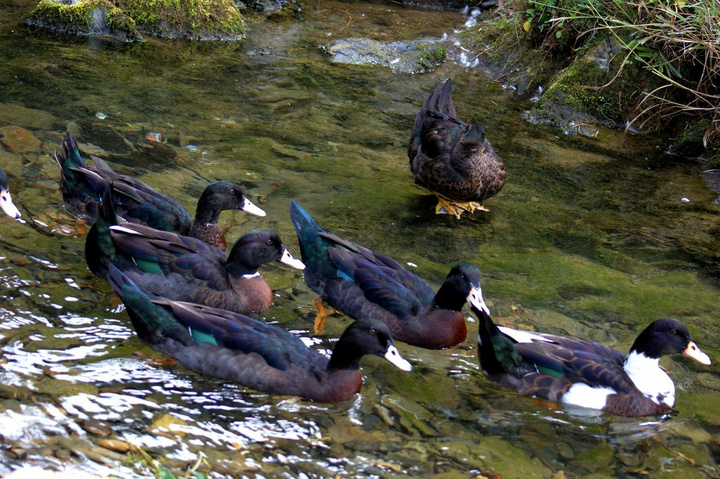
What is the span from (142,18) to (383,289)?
7325 mm

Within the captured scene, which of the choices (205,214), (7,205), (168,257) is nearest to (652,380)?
(168,257)

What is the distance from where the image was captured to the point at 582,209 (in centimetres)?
759

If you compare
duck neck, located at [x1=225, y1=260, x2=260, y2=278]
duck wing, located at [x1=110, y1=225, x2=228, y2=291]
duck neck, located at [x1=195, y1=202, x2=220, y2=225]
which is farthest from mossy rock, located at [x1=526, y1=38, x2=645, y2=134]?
duck wing, located at [x1=110, y1=225, x2=228, y2=291]

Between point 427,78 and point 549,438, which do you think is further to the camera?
point 427,78

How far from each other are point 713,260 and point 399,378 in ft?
11.6

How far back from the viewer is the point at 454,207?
7.51 metres

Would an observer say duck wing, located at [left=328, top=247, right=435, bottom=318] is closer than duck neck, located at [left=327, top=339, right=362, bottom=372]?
No

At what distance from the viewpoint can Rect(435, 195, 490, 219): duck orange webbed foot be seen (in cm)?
746

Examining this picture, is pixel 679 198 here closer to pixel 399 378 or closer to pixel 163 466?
pixel 399 378

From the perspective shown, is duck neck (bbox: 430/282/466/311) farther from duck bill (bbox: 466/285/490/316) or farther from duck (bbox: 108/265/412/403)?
duck (bbox: 108/265/412/403)

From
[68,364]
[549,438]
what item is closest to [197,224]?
[68,364]

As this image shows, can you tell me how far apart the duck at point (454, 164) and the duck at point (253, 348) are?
9.45ft

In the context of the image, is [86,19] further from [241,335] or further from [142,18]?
[241,335]

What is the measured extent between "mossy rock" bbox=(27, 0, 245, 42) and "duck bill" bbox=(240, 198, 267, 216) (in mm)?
5482
